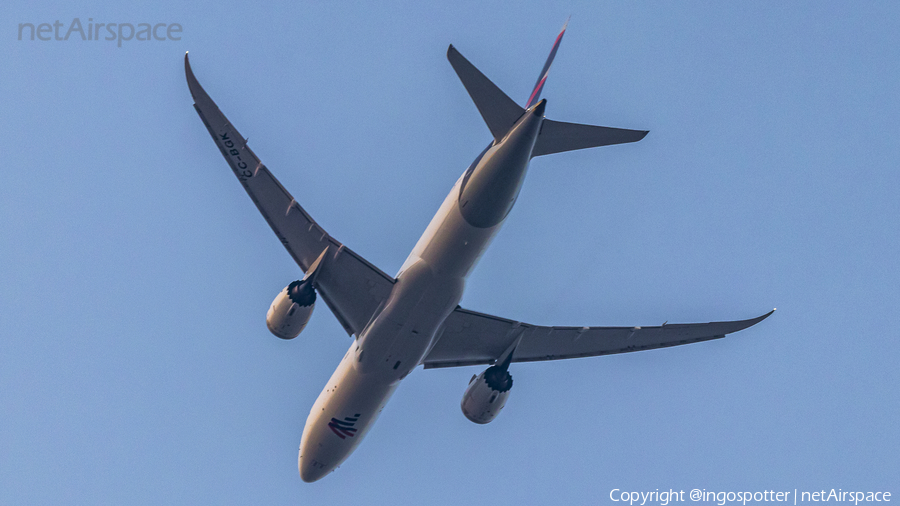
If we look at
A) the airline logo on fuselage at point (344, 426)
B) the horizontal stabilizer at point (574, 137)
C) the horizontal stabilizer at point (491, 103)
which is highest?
the horizontal stabilizer at point (574, 137)

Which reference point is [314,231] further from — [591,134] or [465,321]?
[591,134]

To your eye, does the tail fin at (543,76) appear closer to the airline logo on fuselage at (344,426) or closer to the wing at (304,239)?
the wing at (304,239)

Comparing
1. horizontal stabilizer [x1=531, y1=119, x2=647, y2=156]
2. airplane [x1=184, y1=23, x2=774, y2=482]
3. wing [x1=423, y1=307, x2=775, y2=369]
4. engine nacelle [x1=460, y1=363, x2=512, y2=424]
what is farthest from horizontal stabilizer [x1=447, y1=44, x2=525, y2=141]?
engine nacelle [x1=460, y1=363, x2=512, y2=424]

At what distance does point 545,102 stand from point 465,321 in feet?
29.5

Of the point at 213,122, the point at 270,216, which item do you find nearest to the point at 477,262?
the point at 270,216

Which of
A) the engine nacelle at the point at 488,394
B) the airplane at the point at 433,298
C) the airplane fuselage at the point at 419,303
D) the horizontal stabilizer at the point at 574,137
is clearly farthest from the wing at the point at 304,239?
the horizontal stabilizer at the point at 574,137

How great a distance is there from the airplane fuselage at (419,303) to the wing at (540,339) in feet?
5.17

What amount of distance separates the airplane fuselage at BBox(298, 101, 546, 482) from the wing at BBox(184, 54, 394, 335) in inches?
35.8

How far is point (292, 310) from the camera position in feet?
85.7

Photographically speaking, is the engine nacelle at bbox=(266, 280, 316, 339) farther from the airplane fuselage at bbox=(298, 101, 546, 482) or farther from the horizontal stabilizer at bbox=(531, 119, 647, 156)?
the horizontal stabilizer at bbox=(531, 119, 647, 156)

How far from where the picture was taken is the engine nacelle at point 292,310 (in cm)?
2614

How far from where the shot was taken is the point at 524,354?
29781 mm

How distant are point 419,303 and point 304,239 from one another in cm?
454

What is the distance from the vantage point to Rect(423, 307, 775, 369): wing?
28.5 metres
